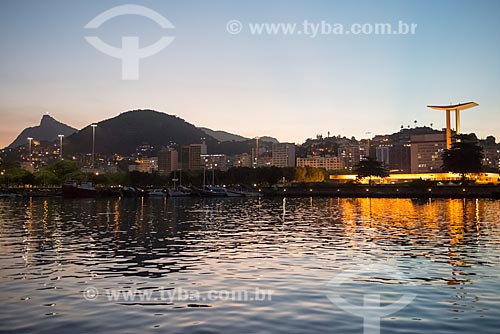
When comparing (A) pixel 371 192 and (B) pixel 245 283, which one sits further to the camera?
(A) pixel 371 192

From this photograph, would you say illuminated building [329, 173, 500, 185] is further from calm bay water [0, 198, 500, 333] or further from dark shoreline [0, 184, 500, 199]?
calm bay water [0, 198, 500, 333]

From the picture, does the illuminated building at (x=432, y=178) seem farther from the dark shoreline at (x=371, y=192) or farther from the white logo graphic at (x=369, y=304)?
the white logo graphic at (x=369, y=304)

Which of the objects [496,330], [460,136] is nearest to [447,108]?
[460,136]

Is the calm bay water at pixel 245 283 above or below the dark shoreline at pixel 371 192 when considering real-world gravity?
above

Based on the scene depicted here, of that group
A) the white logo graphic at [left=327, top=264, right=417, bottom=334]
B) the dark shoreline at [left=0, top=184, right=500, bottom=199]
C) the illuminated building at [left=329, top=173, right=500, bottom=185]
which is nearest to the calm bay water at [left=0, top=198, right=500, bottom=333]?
the white logo graphic at [left=327, top=264, right=417, bottom=334]

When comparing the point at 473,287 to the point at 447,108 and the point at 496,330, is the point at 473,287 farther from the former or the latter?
the point at 447,108

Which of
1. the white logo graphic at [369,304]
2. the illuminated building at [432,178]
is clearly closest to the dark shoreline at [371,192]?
the illuminated building at [432,178]

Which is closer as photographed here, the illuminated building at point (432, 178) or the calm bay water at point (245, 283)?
the calm bay water at point (245, 283)

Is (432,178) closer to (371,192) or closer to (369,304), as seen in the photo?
(371,192)

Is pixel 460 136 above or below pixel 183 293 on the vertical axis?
above

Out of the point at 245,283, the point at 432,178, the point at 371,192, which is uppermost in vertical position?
the point at 432,178

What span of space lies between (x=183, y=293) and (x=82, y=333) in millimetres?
4020

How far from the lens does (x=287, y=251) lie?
75.2 feet

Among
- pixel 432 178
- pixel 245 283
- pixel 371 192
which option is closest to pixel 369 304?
pixel 245 283
